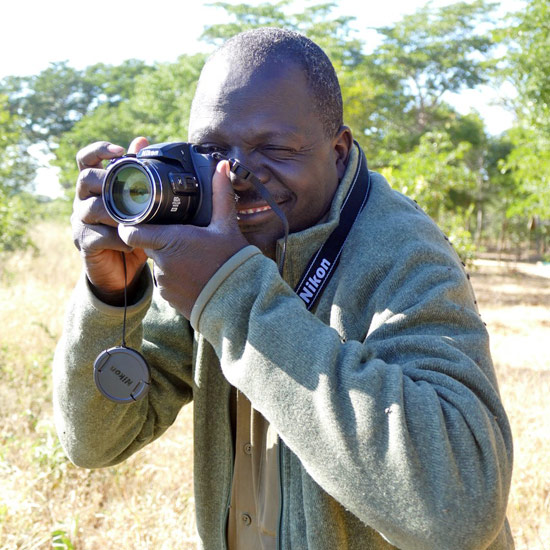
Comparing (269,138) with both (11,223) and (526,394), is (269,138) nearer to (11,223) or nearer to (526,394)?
(526,394)

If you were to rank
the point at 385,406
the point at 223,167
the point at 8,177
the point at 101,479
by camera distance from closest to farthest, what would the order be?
the point at 385,406, the point at 223,167, the point at 101,479, the point at 8,177

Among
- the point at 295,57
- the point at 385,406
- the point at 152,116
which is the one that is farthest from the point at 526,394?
the point at 152,116

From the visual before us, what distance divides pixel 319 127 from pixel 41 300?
18.6 feet

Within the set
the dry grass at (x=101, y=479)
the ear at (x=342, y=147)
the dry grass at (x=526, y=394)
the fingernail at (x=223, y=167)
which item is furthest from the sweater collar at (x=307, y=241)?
→ the dry grass at (x=526, y=394)

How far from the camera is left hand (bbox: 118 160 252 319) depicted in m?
1.24

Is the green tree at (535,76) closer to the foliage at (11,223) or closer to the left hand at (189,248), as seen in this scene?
the foliage at (11,223)

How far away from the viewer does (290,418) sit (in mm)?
1145

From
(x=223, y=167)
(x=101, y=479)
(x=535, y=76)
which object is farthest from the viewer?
(x=535, y=76)

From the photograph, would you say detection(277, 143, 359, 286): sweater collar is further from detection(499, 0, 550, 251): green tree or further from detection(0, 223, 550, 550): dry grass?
detection(499, 0, 550, 251): green tree

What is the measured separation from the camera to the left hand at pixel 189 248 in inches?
48.6

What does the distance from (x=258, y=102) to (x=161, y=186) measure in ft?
1.05

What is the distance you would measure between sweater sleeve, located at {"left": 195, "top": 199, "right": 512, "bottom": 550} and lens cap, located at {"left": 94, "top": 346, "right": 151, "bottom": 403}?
294mm

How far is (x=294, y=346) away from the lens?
3.77 feet

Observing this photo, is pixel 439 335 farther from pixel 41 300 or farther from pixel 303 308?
pixel 41 300
